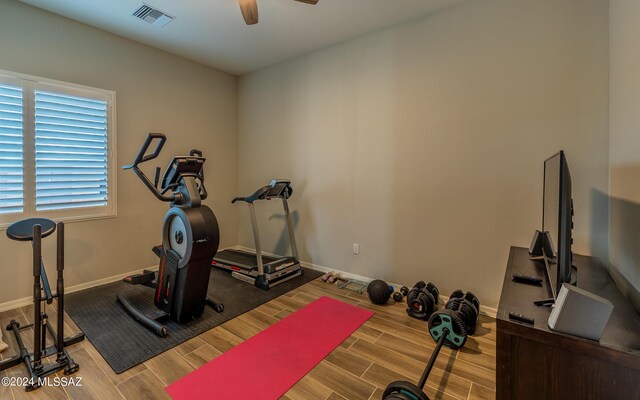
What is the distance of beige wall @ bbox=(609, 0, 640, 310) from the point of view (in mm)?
1569

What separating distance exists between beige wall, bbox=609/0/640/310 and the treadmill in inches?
114

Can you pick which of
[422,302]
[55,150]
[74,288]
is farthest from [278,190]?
[74,288]

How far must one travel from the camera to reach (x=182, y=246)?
2479 millimetres

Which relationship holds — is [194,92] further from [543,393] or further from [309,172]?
[543,393]

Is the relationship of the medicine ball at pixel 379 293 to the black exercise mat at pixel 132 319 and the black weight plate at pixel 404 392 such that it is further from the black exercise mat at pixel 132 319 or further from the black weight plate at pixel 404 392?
the black weight plate at pixel 404 392

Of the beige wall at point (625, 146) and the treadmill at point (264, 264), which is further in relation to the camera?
the treadmill at point (264, 264)

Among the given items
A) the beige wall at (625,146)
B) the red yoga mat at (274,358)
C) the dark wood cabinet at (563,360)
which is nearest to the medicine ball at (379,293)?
the red yoga mat at (274,358)

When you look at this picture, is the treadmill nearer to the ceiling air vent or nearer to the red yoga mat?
the red yoga mat

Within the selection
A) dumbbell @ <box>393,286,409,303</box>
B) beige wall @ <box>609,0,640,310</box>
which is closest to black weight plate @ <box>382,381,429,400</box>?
beige wall @ <box>609,0,640,310</box>

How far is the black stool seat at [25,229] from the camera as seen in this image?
1916 mm

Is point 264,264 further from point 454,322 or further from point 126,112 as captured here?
point 126,112

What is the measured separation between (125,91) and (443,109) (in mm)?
3607

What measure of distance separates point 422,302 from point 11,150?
158 inches

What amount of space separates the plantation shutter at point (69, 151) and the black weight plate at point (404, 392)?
11.6 ft
